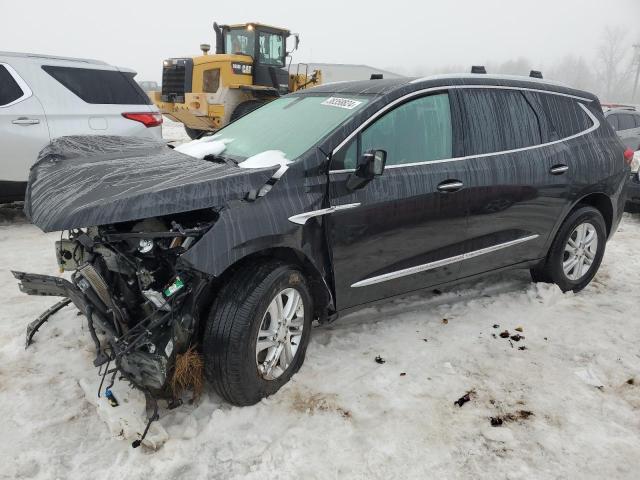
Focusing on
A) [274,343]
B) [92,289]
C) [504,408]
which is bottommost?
[504,408]

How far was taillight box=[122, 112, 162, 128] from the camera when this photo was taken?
5.91 m

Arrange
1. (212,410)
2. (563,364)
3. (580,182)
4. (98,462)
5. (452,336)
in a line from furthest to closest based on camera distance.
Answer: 1. (580,182)
2. (452,336)
3. (563,364)
4. (212,410)
5. (98,462)

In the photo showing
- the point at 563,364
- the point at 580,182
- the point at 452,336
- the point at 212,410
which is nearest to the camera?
the point at 212,410

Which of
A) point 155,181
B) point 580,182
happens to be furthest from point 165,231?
point 580,182

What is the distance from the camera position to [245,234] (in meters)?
2.44

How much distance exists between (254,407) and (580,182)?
3179mm

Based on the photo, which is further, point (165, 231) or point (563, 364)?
point (563, 364)

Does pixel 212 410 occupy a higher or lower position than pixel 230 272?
lower

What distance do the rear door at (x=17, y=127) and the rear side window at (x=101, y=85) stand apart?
359mm

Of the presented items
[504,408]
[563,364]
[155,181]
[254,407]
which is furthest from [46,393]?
[563,364]

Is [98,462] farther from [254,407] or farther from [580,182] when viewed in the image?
[580,182]

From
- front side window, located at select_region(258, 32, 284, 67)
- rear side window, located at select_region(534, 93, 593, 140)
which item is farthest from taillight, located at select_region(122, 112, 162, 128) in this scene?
front side window, located at select_region(258, 32, 284, 67)

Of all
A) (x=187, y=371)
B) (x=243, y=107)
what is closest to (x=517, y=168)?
(x=187, y=371)

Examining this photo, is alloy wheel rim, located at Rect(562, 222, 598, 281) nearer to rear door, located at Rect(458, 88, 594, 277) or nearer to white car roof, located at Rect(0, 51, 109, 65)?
rear door, located at Rect(458, 88, 594, 277)
